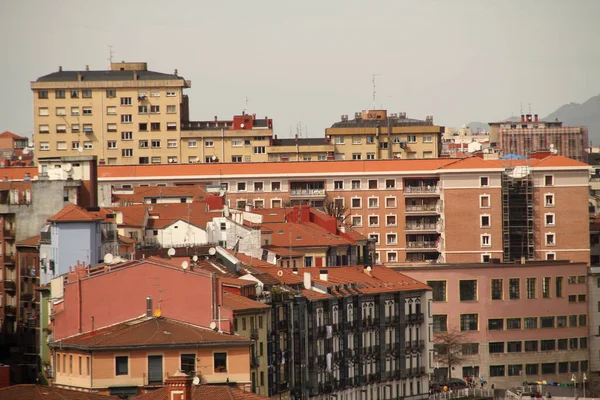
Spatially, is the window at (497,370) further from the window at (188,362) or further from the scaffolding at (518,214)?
the window at (188,362)

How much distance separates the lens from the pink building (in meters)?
117

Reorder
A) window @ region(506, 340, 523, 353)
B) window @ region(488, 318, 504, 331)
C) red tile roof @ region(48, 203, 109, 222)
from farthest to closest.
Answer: window @ region(506, 340, 523, 353) → window @ region(488, 318, 504, 331) → red tile roof @ region(48, 203, 109, 222)

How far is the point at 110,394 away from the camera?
64062mm

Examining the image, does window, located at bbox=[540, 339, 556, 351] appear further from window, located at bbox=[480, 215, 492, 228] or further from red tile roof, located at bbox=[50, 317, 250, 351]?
red tile roof, located at bbox=[50, 317, 250, 351]

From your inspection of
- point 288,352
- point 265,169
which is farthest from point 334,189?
point 288,352

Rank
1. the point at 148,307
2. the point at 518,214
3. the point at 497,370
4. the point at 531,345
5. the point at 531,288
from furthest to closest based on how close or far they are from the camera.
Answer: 1. the point at 518,214
2. the point at 531,345
3. the point at 531,288
4. the point at 497,370
5. the point at 148,307

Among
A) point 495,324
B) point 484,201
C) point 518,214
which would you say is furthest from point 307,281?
point 518,214

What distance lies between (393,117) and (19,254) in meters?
86.7

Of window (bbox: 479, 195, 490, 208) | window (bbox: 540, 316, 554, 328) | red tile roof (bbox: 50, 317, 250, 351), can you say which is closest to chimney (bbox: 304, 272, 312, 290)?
red tile roof (bbox: 50, 317, 250, 351)

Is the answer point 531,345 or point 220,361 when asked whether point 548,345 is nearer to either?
point 531,345

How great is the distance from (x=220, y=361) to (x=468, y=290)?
53.2 metres

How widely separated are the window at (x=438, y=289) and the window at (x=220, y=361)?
50.9 meters

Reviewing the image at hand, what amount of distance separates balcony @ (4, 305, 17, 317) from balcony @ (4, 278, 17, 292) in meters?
0.87

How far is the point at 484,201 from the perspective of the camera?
142375 millimetres
